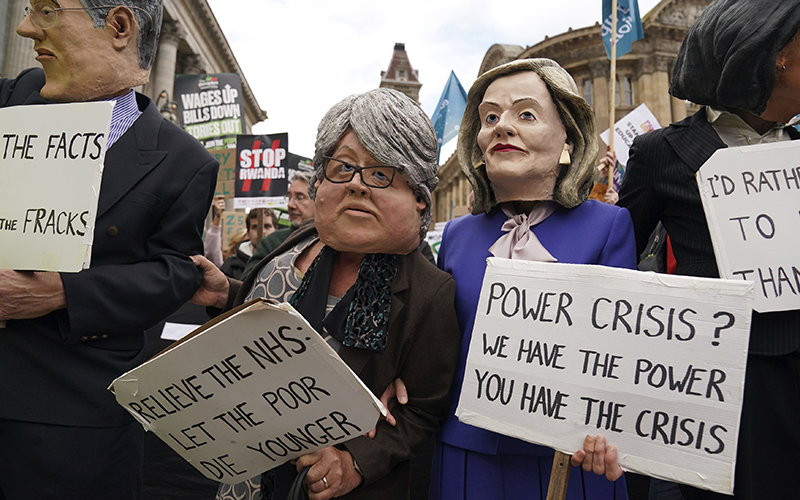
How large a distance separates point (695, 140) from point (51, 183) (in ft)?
6.01

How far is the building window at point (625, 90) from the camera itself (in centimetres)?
2284

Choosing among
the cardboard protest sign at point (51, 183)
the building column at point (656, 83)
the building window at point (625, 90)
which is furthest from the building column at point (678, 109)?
the cardboard protest sign at point (51, 183)

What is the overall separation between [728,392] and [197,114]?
10.3 meters

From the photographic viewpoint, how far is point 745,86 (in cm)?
142

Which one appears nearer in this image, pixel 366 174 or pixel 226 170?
pixel 366 174

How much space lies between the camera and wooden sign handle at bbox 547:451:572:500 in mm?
1211

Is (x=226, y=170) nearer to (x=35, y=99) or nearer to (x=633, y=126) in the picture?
(x=633, y=126)

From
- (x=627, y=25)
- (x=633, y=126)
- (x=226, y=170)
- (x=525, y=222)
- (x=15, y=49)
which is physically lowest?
(x=525, y=222)

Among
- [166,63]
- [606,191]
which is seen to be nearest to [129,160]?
[606,191]

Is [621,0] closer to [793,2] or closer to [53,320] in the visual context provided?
[793,2]

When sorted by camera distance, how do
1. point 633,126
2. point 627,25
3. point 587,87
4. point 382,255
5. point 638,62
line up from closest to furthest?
point 382,255 < point 633,126 < point 627,25 < point 638,62 < point 587,87

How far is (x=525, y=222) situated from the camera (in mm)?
1609

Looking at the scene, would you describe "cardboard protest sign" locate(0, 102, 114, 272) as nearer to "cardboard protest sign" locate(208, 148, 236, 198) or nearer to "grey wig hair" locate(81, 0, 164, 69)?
"grey wig hair" locate(81, 0, 164, 69)

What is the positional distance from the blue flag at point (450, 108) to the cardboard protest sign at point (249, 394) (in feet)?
23.8
